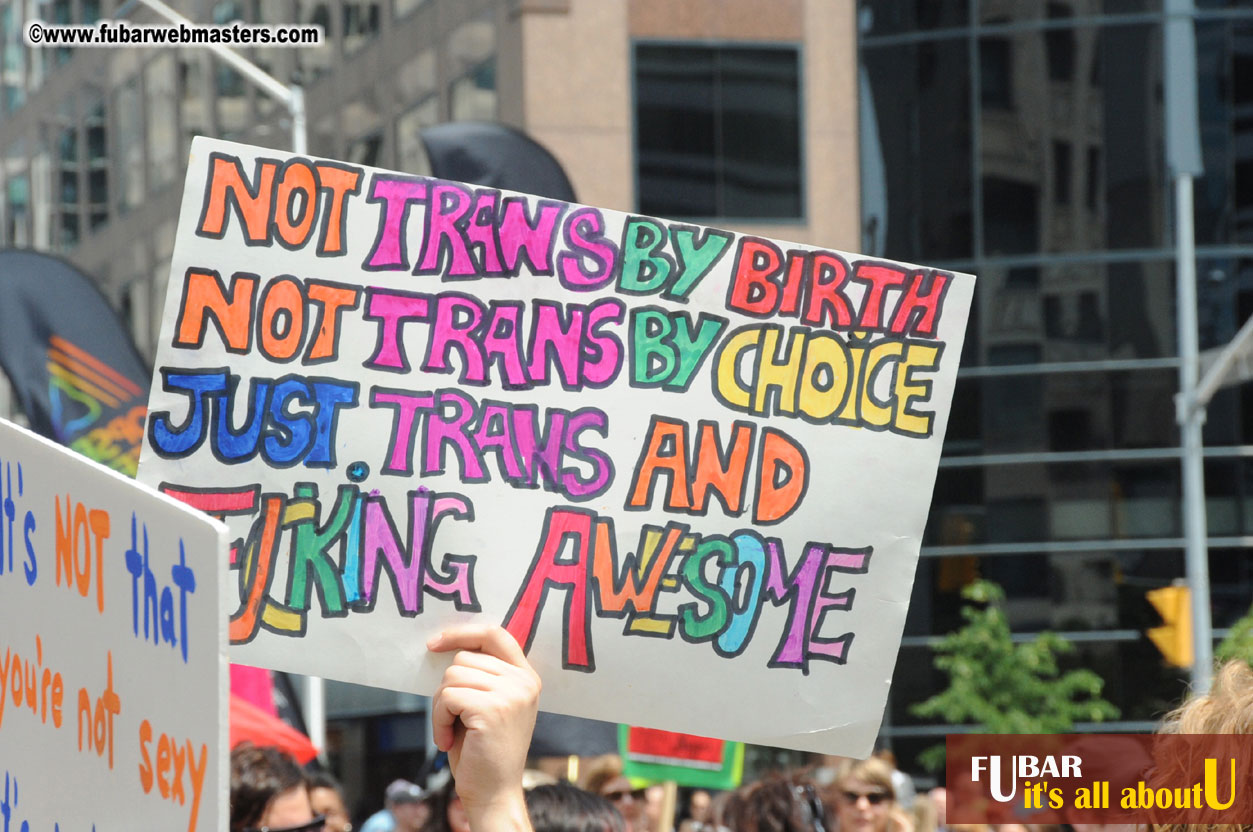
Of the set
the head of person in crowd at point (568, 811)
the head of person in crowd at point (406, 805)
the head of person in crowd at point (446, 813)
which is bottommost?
the head of person in crowd at point (406, 805)

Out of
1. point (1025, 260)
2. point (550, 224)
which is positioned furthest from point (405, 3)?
point (550, 224)

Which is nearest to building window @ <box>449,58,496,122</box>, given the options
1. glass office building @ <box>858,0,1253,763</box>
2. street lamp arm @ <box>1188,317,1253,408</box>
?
glass office building @ <box>858,0,1253,763</box>

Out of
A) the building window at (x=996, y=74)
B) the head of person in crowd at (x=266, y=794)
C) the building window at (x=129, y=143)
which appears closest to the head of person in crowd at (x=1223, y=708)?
the head of person in crowd at (x=266, y=794)

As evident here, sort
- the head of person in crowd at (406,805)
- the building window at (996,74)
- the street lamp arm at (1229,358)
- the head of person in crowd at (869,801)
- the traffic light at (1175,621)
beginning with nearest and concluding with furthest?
the head of person in crowd at (869,801) → the head of person in crowd at (406,805) → the street lamp arm at (1229,358) → the traffic light at (1175,621) → the building window at (996,74)

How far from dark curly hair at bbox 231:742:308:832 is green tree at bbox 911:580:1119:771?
1844 cm

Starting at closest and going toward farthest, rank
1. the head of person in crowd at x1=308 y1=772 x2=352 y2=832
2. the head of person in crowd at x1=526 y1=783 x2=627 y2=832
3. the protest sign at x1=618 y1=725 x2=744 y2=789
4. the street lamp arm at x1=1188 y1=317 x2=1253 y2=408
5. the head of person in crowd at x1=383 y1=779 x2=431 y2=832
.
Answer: the head of person in crowd at x1=526 y1=783 x2=627 y2=832, the head of person in crowd at x1=308 y1=772 x2=352 y2=832, the head of person in crowd at x1=383 y1=779 x2=431 y2=832, the protest sign at x1=618 y1=725 x2=744 y2=789, the street lamp arm at x1=1188 y1=317 x2=1253 y2=408

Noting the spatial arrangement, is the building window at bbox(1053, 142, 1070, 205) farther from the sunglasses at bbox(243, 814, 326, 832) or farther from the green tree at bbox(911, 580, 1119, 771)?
the sunglasses at bbox(243, 814, 326, 832)

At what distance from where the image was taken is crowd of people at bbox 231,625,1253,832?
7.37 ft

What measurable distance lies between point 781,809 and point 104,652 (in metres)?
3.89

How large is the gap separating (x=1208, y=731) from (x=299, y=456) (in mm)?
1381

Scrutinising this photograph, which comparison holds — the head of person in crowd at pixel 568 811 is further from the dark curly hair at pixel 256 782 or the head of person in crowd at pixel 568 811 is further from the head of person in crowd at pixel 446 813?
the dark curly hair at pixel 256 782

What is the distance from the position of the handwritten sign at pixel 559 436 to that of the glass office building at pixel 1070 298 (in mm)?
21436

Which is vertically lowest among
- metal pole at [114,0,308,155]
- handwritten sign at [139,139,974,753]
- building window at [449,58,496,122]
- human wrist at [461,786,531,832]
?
human wrist at [461,786,531,832]

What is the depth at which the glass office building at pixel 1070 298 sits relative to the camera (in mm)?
23500
